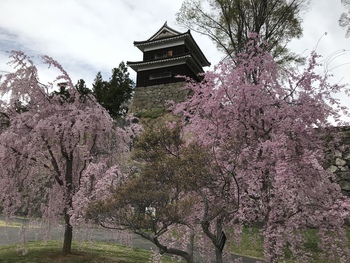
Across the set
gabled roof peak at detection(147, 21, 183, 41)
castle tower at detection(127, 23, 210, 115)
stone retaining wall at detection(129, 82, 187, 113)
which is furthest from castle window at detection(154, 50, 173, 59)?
stone retaining wall at detection(129, 82, 187, 113)

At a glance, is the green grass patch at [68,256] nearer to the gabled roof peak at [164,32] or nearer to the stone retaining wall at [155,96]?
the stone retaining wall at [155,96]

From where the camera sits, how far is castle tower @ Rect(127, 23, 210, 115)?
27.5 metres

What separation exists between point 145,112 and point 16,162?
61.8 feet

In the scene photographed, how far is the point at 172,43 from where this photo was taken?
2875cm

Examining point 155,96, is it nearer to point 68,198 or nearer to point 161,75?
point 161,75

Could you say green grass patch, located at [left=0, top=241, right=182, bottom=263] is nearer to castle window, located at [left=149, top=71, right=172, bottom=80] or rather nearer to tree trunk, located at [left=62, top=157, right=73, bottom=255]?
tree trunk, located at [left=62, top=157, right=73, bottom=255]

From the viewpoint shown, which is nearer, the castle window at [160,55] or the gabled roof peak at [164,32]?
the castle window at [160,55]

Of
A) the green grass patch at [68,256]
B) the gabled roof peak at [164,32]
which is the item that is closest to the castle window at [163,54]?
the gabled roof peak at [164,32]

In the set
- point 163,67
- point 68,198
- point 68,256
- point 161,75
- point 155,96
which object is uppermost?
point 163,67

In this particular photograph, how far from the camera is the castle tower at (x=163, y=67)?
2748 centimetres

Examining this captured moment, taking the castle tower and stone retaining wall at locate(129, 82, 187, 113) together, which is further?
the castle tower

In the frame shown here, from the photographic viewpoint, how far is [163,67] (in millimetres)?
28594

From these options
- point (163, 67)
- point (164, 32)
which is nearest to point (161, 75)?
point (163, 67)

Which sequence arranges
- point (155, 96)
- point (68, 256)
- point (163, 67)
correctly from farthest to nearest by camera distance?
point (163, 67), point (155, 96), point (68, 256)
